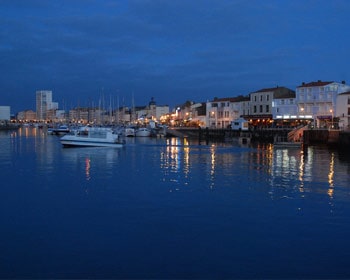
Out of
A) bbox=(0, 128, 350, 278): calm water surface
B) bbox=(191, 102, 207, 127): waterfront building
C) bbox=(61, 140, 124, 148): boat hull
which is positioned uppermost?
bbox=(191, 102, 207, 127): waterfront building

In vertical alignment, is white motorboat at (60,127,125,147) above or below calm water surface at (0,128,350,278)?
above

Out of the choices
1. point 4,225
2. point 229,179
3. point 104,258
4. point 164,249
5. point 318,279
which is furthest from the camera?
point 229,179

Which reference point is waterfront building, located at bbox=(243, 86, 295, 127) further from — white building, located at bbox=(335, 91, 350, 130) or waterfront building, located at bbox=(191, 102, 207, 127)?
waterfront building, located at bbox=(191, 102, 207, 127)

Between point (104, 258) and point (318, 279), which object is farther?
point (104, 258)

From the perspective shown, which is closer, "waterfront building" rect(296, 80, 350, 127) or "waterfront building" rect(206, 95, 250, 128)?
"waterfront building" rect(296, 80, 350, 127)

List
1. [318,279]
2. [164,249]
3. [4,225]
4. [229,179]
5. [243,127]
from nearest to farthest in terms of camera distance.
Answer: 1. [318,279]
2. [164,249]
3. [4,225]
4. [229,179]
5. [243,127]

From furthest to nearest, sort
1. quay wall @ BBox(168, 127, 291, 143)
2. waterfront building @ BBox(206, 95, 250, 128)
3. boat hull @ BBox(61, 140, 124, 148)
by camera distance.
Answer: waterfront building @ BBox(206, 95, 250, 128) < quay wall @ BBox(168, 127, 291, 143) < boat hull @ BBox(61, 140, 124, 148)

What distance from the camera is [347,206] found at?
65.7 feet

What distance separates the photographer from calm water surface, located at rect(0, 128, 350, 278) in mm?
12336

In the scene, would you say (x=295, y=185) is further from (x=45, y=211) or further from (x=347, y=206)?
(x=45, y=211)

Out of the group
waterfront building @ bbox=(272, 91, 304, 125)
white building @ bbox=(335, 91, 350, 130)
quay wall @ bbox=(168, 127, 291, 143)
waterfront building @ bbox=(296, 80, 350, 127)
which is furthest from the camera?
waterfront building @ bbox=(272, 91, 304, 125)

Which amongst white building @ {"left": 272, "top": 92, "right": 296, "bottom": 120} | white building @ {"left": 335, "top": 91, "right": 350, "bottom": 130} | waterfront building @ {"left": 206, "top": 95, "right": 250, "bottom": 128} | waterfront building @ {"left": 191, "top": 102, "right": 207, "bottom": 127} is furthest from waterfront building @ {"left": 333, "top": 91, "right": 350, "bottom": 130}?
waterfront building @ {"left": 191, "top": 102, "right": 207, "bottom": 127}

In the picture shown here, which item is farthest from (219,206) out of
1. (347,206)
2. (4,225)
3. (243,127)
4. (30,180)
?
(243,127)

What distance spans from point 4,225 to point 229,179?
53.7ft
